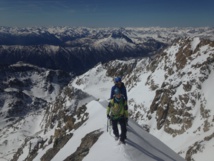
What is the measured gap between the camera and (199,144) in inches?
2798

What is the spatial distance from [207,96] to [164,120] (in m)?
14.5

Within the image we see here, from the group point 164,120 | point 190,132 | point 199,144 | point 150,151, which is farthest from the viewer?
point 164,120

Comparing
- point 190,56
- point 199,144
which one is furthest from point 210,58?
point 199,144

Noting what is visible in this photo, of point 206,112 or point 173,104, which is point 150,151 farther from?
point 173,104

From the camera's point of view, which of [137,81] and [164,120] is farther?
[137,81]

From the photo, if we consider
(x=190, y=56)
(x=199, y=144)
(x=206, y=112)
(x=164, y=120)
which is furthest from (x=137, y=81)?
(x=199, y=144)

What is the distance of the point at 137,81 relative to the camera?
130 metres

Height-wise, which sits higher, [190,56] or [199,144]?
[190,56]

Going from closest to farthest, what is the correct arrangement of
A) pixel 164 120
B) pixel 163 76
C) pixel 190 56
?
pixel 164 120 → pixel 190 56 → pixel 163 76

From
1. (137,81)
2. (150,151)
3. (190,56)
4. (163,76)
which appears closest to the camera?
(150,151)

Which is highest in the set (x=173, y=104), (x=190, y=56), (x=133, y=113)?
(x=190, y=56)

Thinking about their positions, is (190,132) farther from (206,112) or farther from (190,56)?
(190,56)

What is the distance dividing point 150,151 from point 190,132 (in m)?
60.5

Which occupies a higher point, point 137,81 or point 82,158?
point 82,158
